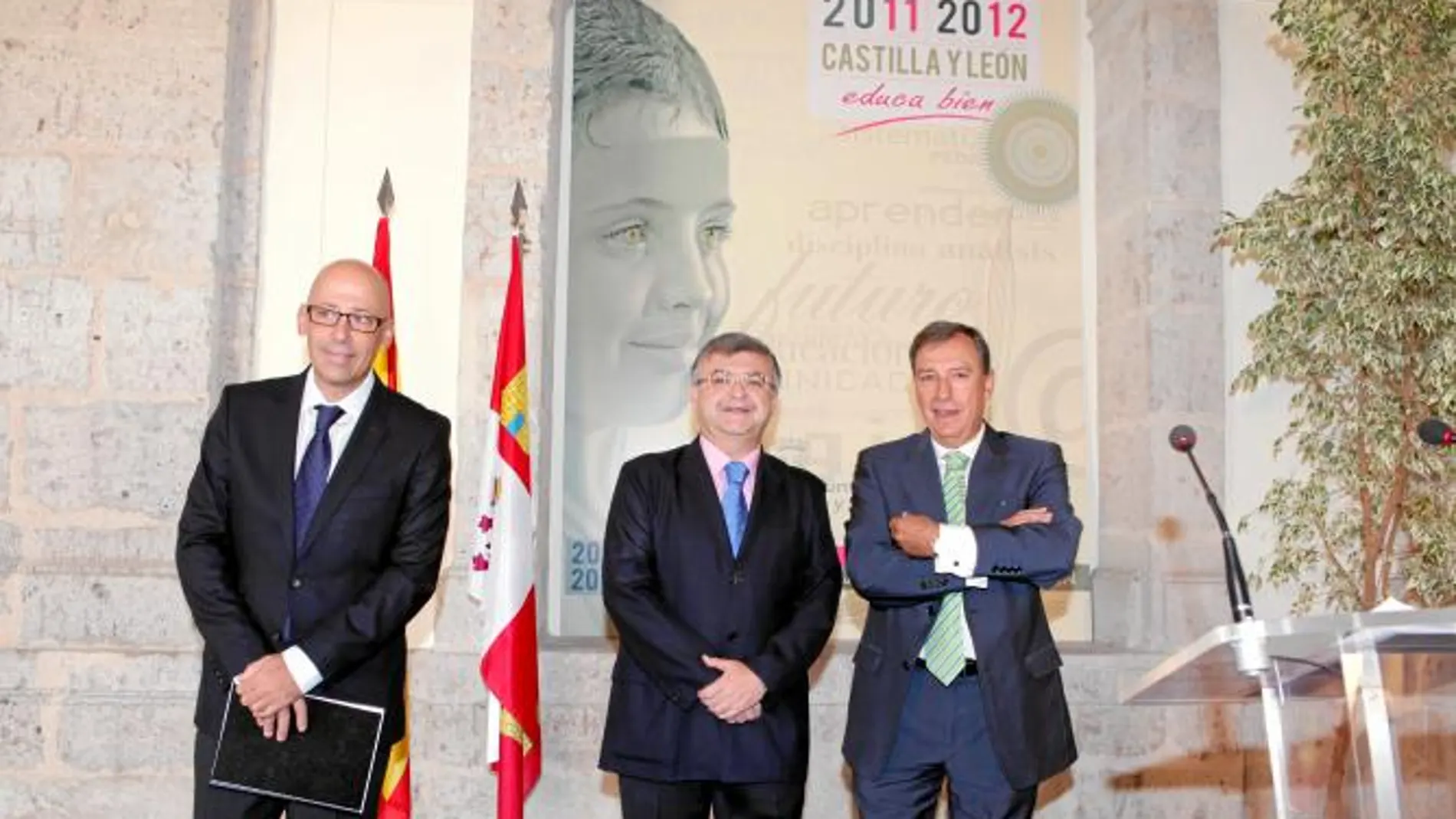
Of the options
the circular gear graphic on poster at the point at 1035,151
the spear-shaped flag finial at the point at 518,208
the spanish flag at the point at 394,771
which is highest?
the circular gear graphic on poster at the point at 1035,151

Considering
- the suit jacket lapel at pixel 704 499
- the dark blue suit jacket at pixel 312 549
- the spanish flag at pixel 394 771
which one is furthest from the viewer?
the spanish flag at pixel 394 771

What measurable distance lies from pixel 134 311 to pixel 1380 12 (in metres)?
4.09

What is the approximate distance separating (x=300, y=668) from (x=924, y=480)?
4.84 ft

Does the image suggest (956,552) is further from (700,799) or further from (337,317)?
(337,317)

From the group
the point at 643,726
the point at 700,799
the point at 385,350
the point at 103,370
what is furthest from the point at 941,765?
the point at 103,370

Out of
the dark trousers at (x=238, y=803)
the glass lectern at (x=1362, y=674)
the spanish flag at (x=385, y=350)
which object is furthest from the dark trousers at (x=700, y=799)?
the spanish flag at (x=385, y=350)

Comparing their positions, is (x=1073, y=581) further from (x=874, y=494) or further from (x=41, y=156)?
(x=41, y=156)

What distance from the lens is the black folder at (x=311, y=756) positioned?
2.62 metres

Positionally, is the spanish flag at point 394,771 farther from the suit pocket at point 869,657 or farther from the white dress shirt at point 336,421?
the suit pocket at point 869,657

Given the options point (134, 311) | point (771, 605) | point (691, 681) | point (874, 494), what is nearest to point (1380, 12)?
point (874, 494)

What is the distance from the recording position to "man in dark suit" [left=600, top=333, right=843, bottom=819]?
3055mm

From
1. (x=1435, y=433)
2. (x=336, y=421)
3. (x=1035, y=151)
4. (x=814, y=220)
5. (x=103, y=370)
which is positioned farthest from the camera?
(x=1035, y=151)

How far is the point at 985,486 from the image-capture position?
10.5 ft

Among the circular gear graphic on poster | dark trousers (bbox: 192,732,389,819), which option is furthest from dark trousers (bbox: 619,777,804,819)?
the circular gear graphic on poster
